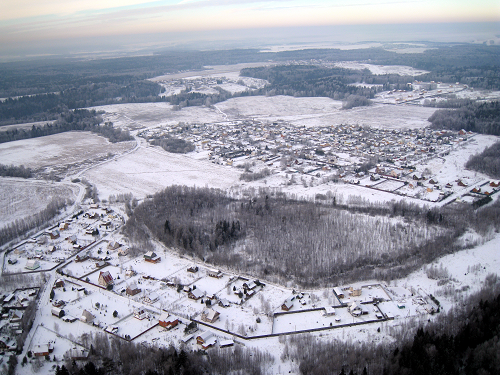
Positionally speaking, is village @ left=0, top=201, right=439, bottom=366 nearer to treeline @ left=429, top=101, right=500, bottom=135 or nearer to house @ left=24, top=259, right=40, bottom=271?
house @ left=24, top=259, right=40, bottom=271

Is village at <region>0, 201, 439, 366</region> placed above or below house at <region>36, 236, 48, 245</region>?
below

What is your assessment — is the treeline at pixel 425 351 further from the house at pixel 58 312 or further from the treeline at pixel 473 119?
the treeline at pixel 473 119

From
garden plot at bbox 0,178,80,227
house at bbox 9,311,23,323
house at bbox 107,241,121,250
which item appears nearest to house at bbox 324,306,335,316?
house at bbox 107,241,121,250

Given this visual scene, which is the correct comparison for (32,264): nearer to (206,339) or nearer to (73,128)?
(206,339)

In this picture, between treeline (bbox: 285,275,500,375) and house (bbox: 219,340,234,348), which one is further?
house (bbox: 219,340,234,348)

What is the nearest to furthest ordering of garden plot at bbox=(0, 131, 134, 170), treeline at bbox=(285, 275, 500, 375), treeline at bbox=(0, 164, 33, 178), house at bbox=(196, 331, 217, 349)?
treeline at bbox=(285, 275, 500, 375) < house at bbox=(196, 331, 217, 349) < treeline at bbox=(0, 164, 33, 178) < garden plot at bbox=(0, 131, 134, 170)

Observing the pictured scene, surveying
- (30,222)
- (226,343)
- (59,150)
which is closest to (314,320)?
Answer: (226,343)

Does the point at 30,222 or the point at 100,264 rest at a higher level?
the point at 30,222
